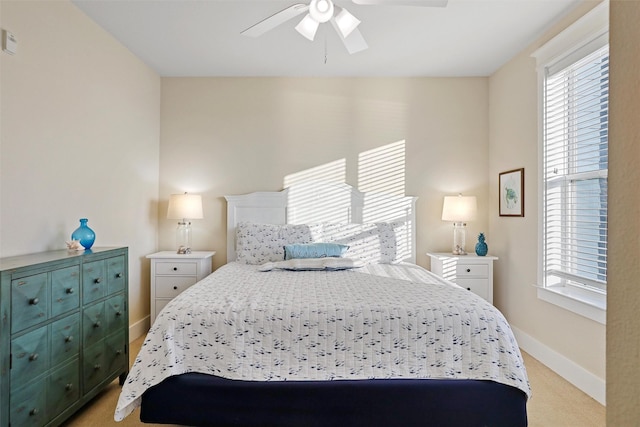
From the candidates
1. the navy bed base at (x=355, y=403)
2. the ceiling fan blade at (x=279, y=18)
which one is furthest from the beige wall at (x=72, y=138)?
the navy bed base at (x=355, y=403)

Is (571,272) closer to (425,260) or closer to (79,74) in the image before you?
(425,260)

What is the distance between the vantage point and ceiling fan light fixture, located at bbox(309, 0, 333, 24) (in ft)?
7.02

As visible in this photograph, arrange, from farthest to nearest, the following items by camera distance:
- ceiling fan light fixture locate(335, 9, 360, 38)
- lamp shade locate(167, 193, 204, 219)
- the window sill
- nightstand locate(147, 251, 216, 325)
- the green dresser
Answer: lamp shade locate(167, 193, 204, 219)
nightstand locate(147, 251, 216, 325)
the window sill
ceiling fan light fixture locate(335, 9, 360, 38)
the green dresser

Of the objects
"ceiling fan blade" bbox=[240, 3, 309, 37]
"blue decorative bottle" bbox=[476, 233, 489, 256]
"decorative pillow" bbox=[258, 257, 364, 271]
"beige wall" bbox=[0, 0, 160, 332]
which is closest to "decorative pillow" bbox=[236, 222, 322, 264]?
"decorative pillow" bbox=[258, 257, 364, 271]

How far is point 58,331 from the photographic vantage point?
2.07m

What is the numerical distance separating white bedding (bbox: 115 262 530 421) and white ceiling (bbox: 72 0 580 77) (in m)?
2.13

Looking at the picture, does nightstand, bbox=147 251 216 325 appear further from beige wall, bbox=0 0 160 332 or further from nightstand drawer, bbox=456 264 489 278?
nightstand drawer, bbox=456 264 489 278

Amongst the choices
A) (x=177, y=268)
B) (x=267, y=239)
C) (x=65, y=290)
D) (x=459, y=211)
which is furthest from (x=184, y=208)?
(x=459, y=211)

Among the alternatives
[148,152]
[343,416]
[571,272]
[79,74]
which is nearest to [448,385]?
[343,416]

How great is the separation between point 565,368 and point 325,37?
3.22m

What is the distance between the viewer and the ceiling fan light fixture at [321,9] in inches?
84.2

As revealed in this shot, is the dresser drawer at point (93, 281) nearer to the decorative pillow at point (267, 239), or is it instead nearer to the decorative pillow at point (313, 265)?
the decorative pillow at point (313, 265)

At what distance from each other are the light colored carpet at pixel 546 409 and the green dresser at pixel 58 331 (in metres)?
0.12

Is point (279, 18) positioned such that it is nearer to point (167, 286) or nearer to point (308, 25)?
point (308, 25)
